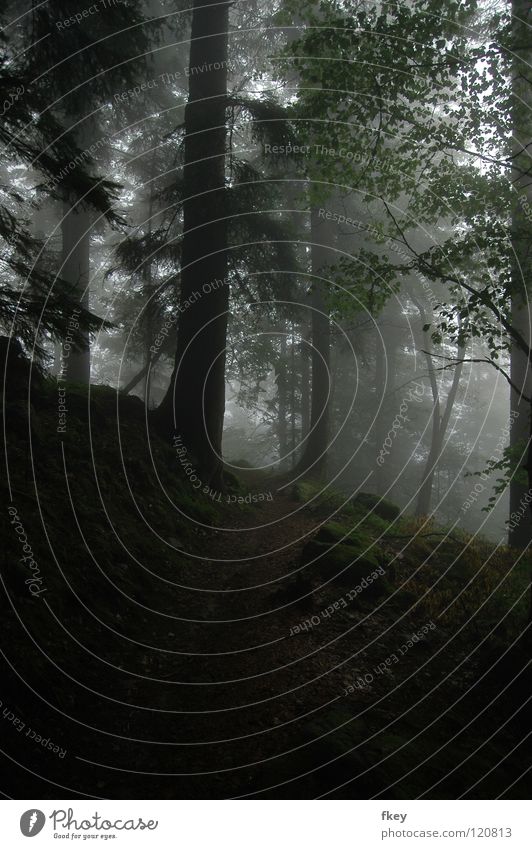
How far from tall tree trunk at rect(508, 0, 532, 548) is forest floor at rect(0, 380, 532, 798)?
69.8 inches

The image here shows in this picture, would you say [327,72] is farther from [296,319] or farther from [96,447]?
[296,319]

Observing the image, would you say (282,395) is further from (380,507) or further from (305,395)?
(380,507)

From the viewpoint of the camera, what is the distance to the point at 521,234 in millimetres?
6555

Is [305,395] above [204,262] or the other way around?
above

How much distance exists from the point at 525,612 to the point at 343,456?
17946 millimetres

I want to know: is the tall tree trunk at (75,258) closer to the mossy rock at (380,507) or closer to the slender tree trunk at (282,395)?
the slender tree trunk at (282,395)

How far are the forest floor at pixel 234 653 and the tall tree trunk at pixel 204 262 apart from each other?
1886mm

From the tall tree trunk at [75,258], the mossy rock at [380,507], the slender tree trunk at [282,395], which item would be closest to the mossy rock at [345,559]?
the mossy rock at [380,507]

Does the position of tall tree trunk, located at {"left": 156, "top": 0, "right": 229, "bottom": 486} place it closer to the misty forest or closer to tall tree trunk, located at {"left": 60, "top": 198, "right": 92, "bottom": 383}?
the misty forest

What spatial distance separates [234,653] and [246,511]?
6357 millimetres
